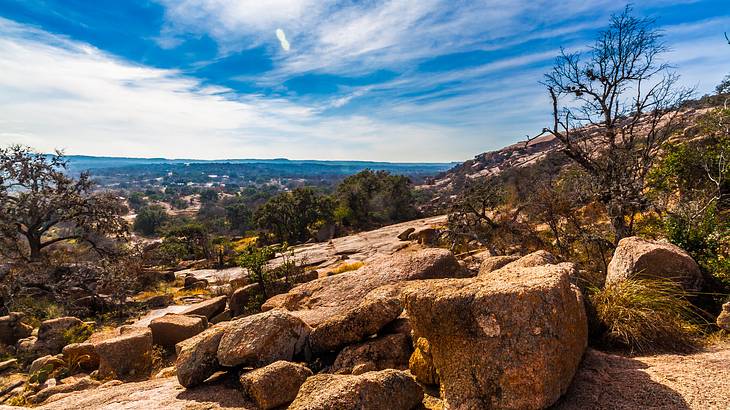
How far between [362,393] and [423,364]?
123 cm

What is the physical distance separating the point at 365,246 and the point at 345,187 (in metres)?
23.4

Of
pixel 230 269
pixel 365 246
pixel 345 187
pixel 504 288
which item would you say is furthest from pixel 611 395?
pixel 345 187

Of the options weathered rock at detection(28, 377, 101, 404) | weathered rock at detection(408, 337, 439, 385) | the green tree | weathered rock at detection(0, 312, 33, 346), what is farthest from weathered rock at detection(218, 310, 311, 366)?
the green tree

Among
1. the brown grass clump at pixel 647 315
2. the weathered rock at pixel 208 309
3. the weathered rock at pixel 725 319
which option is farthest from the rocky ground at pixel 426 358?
the weathered rock at pixel 208 309

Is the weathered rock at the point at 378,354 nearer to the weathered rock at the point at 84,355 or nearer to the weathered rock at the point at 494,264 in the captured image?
the weathered rock at the point at 494,264

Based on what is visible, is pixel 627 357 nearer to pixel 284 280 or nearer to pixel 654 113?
pixel 654 113

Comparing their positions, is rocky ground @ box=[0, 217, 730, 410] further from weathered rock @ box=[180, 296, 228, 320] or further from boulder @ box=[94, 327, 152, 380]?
weathered rock @ box=[180, 296, 228, 320]

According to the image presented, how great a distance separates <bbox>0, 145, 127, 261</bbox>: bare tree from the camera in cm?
1733

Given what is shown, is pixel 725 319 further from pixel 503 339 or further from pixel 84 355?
pixel 84 355

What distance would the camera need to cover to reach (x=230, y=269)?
97.6 ft

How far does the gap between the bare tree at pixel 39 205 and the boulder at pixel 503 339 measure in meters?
20.1

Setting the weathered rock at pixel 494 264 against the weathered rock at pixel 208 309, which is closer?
the weathered rock at pixel 494 264

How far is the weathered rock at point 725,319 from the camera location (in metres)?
4.87

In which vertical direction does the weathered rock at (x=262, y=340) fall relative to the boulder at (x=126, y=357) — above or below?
above
